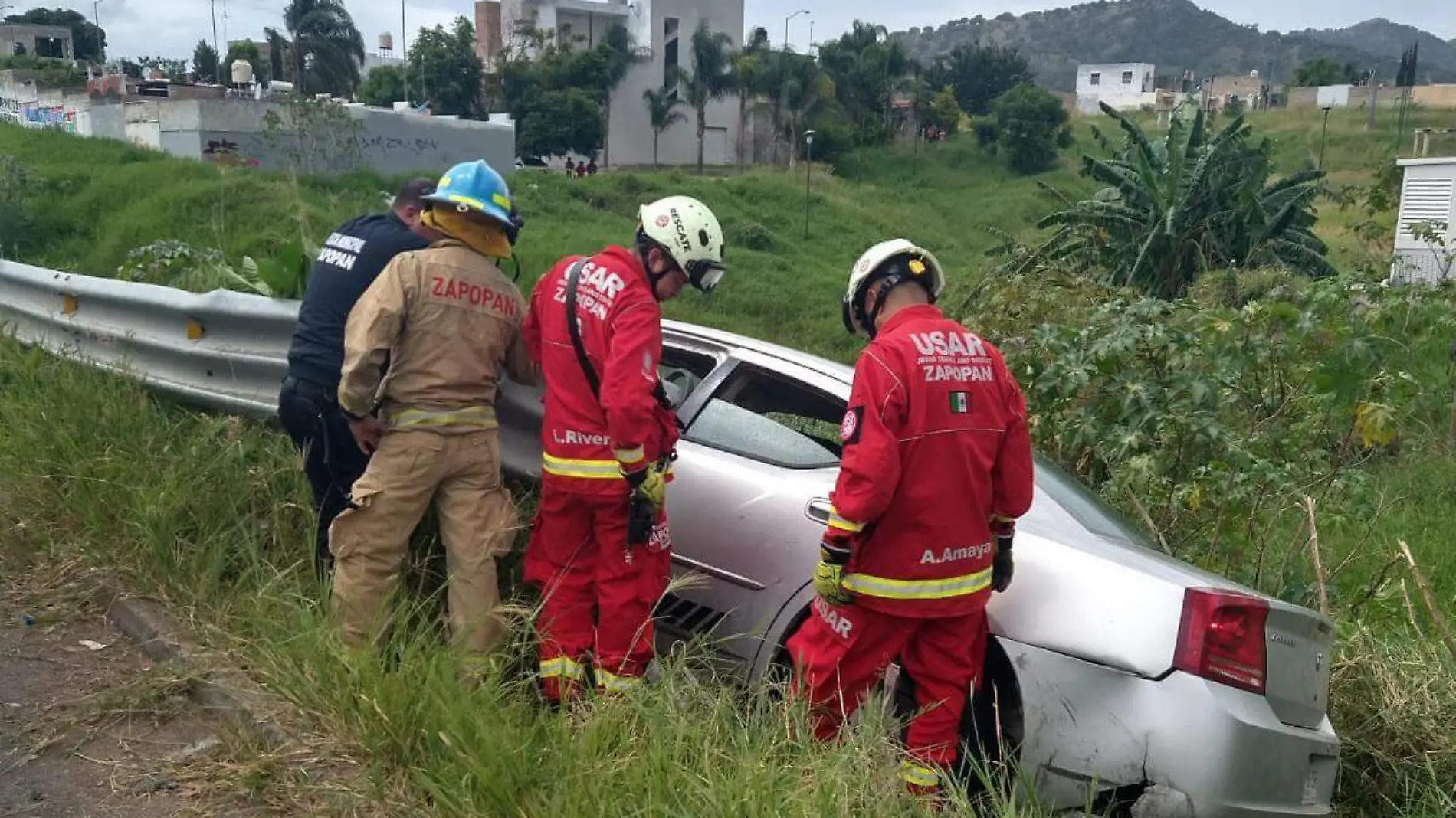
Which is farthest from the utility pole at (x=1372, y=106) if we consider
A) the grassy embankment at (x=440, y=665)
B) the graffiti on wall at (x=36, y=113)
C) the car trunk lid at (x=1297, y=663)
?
the car trunk lid at (x=1297, y=663)

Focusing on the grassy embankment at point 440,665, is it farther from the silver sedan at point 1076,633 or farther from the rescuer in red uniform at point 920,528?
the silver sedan at point 1076,633

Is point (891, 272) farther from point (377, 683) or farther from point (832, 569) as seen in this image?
point (377, 683)

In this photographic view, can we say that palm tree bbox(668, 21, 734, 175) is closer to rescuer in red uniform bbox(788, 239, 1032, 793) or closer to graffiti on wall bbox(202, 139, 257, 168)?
graffiti on wall bbox(202, 139, 257, 168)

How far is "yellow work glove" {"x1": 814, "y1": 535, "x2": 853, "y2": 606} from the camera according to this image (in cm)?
311

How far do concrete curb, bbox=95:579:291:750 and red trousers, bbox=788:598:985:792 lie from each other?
1387 mm

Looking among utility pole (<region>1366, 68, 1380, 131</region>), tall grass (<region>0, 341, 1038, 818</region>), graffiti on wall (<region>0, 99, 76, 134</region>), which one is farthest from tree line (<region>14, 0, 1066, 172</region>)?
tall grass (<region>0, 341, 1038, 818</region>)

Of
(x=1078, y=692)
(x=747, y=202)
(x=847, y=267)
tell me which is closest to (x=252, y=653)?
(x=1078, y=692)

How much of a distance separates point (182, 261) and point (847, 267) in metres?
27.5

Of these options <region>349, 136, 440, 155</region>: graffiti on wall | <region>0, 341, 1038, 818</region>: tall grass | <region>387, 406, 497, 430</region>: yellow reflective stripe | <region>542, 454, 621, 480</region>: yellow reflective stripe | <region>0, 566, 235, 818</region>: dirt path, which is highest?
<region>349, 136, 440, 155</region>: graffiti on wall

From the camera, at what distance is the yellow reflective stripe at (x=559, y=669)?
3.53 metres

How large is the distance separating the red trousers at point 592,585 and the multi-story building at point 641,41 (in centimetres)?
5503

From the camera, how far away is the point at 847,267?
32.5 m

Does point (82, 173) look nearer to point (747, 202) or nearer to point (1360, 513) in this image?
point (1360, 513)

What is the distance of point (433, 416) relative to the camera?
353 cm
